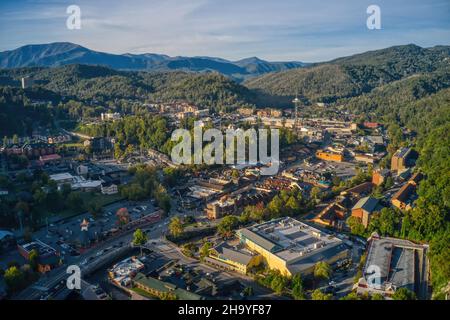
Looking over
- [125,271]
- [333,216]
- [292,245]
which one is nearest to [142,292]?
[125,271]

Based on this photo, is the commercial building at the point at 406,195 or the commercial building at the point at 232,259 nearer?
the commercial building at the point at 232,259

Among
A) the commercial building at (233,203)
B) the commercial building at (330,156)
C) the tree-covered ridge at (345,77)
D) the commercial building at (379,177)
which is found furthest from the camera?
the tree-covered ridge at (345,77)

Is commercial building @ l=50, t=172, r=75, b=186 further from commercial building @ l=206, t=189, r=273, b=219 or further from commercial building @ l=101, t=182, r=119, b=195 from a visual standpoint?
commercial building @ l=206, t=189, r=273, b=219

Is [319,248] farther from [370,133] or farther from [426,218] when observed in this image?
[370,133]

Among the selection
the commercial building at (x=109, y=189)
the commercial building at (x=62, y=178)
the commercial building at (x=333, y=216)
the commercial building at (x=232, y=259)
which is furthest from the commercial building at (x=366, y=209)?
the commercial building at (x=62, y=178)

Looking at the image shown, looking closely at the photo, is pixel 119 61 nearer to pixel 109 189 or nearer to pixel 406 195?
pixel 109 189

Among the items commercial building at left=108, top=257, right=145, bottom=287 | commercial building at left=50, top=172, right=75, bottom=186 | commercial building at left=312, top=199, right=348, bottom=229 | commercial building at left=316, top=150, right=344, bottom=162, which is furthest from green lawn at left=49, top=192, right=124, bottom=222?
commercial building at left=316, top=150, right=344, bottom=162

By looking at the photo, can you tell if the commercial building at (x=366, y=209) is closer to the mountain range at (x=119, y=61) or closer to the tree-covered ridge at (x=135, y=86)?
the tree-covered ridge at (x=135, y=86)
